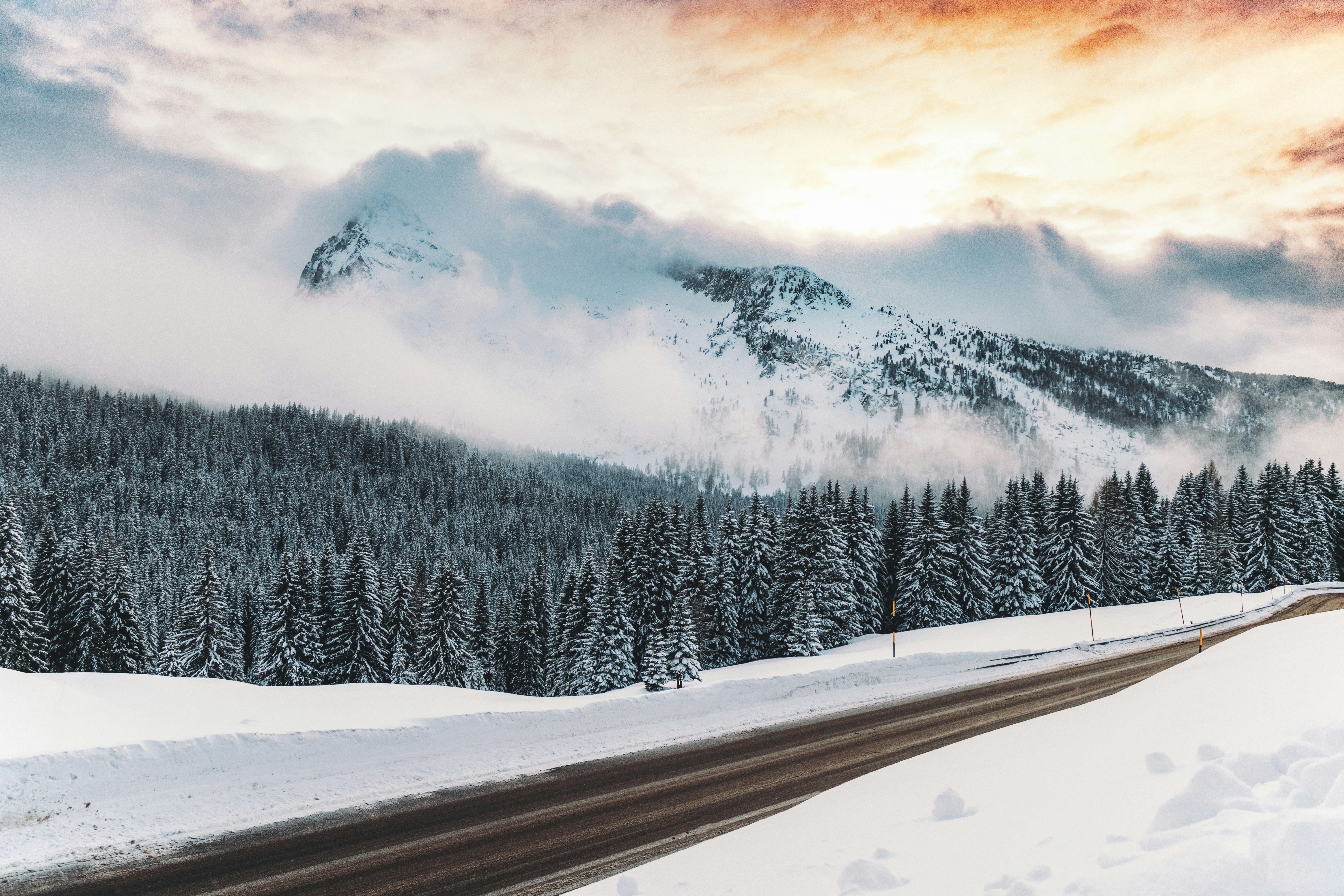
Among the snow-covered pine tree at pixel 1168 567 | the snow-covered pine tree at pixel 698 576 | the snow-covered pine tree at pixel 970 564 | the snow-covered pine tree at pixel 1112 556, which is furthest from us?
the snow-covered pine tree at pixel 1168 567

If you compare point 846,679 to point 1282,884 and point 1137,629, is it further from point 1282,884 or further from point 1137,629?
point 1137,629

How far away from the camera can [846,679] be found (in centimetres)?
2222

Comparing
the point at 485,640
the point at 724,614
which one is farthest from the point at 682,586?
the point at 485,640

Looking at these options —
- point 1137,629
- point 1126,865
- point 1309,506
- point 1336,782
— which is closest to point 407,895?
point 1126,865

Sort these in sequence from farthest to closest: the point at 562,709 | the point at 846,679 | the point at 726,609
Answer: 1. the point at 726,609
2. the point at 846,679
3. the point at 562,709

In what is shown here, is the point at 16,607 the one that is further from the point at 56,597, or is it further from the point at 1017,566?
the point at 1017,566

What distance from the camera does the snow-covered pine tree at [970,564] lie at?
54.3m

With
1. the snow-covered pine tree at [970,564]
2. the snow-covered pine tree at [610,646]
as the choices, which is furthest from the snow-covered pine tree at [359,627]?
the snow-covered pine tree at [970,564]

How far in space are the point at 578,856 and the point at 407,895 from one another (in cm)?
201

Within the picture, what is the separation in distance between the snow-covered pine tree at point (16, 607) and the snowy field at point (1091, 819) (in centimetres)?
4841

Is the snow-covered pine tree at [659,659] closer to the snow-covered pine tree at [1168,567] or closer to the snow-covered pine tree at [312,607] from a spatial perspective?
the snow-covered pine tree at [312,607]

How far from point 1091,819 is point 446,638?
51.6 metres

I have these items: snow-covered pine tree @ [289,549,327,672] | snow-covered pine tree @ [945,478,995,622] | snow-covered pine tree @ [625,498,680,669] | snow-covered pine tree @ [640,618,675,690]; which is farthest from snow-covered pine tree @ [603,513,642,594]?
snow-covered pine tree @ [945,478,995,622]

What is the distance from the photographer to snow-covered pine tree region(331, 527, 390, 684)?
49156 millimetres
